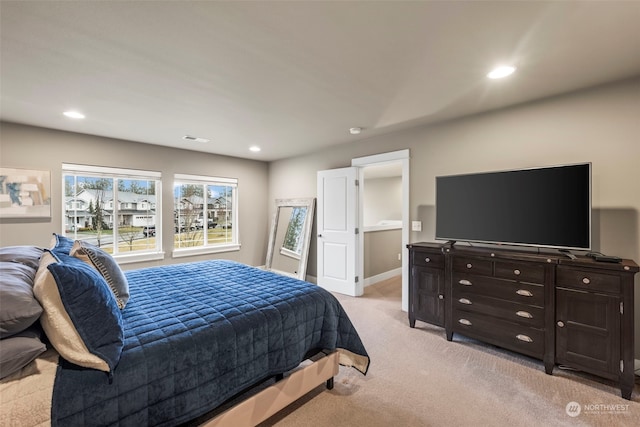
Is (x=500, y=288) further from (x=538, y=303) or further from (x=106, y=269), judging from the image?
(x=106, y=269)

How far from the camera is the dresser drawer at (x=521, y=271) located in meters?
2.34

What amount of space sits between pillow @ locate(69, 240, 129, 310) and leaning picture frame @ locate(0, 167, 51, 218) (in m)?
2.47

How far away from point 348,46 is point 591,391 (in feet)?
9.96

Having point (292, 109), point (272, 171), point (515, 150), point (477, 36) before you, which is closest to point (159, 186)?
point (272, 171)

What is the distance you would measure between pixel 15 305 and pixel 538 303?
3289mm

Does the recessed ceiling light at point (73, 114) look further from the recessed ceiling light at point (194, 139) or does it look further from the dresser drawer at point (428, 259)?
the dresser drawer at point (428, 259)

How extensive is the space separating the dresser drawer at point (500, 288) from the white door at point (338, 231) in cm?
177

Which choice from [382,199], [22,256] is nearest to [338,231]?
[22,256]

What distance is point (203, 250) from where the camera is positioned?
5031mm

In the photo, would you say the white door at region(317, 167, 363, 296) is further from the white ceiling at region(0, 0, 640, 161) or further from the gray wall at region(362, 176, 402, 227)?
the gray wall at region(362, 176, 402, 227)

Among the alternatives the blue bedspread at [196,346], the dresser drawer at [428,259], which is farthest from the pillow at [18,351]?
the dresser drawer at [428,259]

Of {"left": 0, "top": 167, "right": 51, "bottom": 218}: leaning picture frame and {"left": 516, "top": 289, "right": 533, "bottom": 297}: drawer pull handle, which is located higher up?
{"left": 0, "top": 167, "right": 51, "bottom": 218}: leaning picture frame

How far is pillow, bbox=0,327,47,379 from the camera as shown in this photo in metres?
1.02

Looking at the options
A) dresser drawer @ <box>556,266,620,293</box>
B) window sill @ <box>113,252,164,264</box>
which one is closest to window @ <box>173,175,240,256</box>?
window sill @ <box>113,252,164,264</box>
